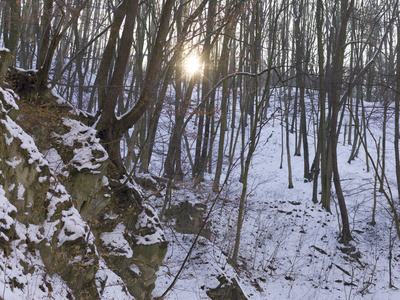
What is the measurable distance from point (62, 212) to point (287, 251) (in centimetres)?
861

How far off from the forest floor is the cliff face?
141 centimetres

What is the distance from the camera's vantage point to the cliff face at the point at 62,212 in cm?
344

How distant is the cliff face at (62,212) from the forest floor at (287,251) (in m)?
1.41

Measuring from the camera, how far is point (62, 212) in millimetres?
4488

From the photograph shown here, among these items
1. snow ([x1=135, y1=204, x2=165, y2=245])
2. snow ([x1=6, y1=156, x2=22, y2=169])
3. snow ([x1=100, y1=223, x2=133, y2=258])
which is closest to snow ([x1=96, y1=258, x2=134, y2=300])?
snow ([x1=100, y1=223, x2=133, y2=258])

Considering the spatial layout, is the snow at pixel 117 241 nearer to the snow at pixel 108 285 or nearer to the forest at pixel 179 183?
the forest at pixel 179 183

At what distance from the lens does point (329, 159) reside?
42.3 ft

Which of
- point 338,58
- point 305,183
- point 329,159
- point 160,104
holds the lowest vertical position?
point 305,183

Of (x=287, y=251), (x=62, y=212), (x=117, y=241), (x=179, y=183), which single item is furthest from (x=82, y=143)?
(x=287, y=251)

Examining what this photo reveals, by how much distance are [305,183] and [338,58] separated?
6.38m

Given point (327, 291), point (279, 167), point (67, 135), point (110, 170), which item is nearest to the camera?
point (67, 135)

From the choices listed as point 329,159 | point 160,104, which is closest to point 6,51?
point 160,104

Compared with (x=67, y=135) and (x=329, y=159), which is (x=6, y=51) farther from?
(x=329, y=159)

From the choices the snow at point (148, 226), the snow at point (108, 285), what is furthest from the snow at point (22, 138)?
the snow at point (148, 226)
